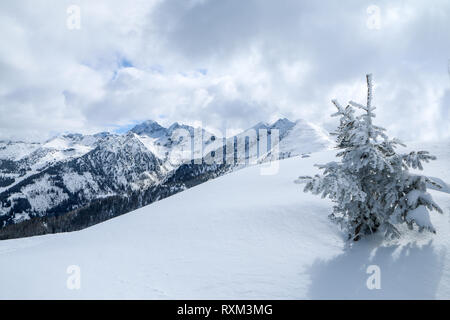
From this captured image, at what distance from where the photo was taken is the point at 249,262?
9.78 metres

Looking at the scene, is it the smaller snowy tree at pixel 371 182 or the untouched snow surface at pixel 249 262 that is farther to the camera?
the smaller snowy tree at pixel 371 182

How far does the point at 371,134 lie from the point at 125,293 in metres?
10.4

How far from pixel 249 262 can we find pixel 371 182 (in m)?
5.62

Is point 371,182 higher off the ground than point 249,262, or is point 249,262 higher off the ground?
point 371,182

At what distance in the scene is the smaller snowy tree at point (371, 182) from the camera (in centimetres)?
857

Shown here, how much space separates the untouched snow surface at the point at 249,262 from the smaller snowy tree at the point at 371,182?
3.56ft

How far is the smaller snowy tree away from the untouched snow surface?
3.56 feet

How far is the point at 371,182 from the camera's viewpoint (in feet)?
31.5

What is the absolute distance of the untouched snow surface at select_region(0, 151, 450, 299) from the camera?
8.04 meters

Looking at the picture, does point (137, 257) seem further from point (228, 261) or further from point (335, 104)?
point (335, 104)
